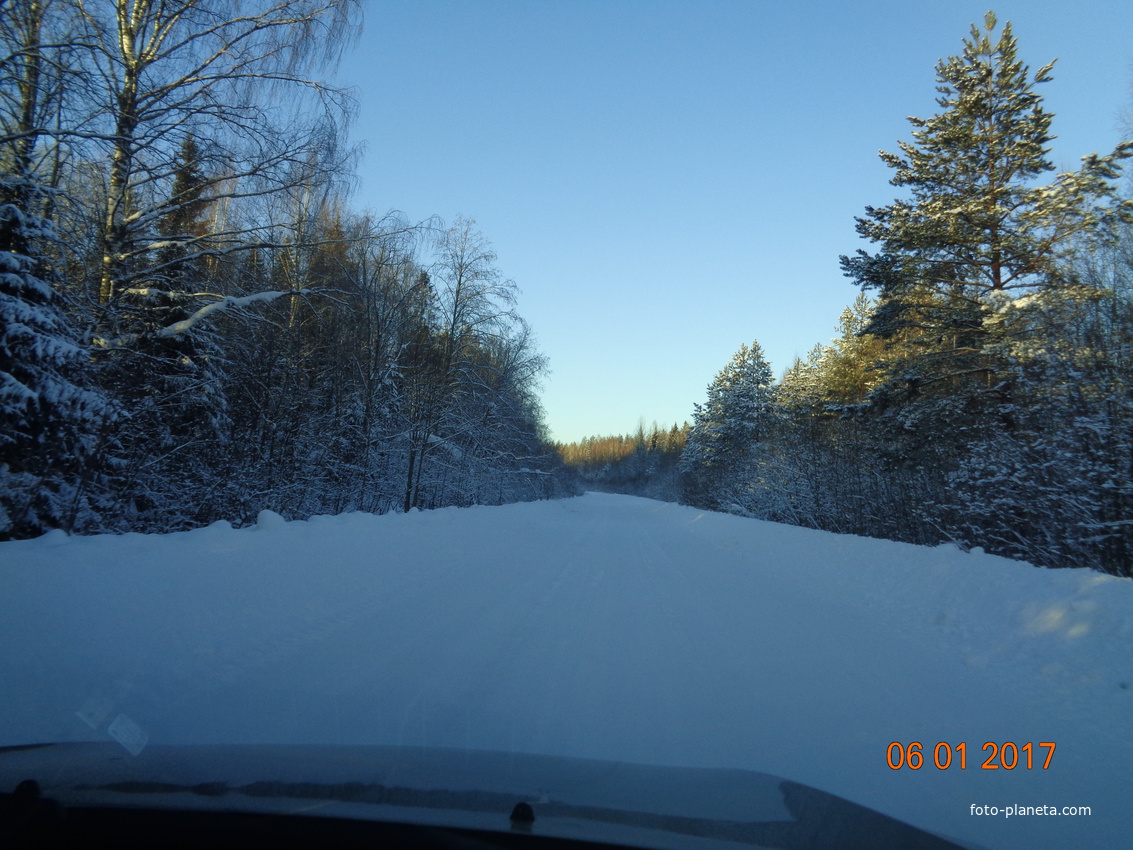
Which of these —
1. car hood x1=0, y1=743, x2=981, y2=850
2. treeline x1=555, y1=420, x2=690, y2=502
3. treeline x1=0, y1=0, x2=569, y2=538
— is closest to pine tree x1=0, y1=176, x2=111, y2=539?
treeline x1=0, y1=0, x2=569, y2=538

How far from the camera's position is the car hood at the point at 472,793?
7.12 feet

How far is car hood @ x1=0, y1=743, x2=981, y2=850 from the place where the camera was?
217 centimetres

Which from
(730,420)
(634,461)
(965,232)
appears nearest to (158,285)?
(965,232)

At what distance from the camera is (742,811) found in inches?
96.7

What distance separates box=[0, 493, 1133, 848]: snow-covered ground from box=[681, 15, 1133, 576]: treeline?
98.5 inches

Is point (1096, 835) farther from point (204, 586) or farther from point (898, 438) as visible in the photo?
point (898, 438)

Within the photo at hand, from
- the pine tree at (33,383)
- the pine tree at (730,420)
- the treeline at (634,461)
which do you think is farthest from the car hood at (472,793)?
the treeline at (634,461)

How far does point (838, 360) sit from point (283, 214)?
2773 centimetres

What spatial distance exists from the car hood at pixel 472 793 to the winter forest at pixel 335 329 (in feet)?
22.4

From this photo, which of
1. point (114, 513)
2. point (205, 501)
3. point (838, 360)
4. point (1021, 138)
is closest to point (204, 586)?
point (114, 513)

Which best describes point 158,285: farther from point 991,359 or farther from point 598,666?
point 991,359

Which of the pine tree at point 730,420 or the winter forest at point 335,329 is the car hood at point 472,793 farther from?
the pine tree at point 730,420

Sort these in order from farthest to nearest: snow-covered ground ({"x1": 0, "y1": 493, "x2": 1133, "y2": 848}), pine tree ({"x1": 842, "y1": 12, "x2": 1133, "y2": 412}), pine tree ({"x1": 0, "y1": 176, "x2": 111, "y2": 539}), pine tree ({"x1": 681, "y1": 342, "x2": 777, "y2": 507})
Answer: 1. pine tree ({"x1": 681, "y1": 342, "x2": 777, "y2": 507})
2. pine tree ({"x1": 842, "y1": 12, "x2": 1133, "y2": 412})
3. pine tree ({"x1": 0, "y1": 176, "x2": 111, "y2": 539})
4. snow-covered ground ({"x1": 0, "y1": 493, "x2": 1133, "y2": 848})

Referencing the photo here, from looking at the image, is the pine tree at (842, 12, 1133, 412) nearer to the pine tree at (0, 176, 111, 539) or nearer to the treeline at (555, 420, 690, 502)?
the pine tree at (0, 176, 111, 539)
